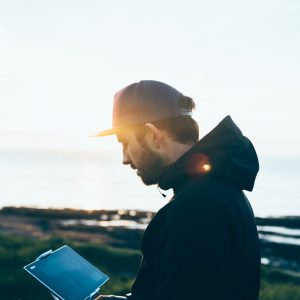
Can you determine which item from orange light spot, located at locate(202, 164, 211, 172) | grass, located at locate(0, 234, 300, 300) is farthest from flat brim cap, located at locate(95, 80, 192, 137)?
grass, located at locate(0, 234, 300, 300)

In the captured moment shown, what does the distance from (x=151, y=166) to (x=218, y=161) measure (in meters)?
0.40

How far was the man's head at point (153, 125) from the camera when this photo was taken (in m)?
2.40

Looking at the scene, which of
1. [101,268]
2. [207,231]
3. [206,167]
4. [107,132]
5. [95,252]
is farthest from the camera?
[95,252]

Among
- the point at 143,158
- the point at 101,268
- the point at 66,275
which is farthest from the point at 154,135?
the point at 101,268

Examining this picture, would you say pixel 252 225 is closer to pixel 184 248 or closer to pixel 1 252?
pixel 184 248

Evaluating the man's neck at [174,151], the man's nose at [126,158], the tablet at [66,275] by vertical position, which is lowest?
the tablet at [66,275]

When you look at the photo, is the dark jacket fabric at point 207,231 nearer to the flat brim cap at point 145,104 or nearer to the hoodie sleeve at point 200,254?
the hoodie sleeve at point 200,254

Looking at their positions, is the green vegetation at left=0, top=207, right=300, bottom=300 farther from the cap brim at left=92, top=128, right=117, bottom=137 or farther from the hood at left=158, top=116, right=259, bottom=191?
the hood at left=158, top=116, right=259, bottom=191

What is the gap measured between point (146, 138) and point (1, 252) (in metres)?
7.50

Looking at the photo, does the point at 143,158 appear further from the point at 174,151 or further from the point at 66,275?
the point at 66,275

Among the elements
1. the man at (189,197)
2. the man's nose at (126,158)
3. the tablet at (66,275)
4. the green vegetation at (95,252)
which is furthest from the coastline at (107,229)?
the man at (189,197)

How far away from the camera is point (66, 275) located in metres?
2.80

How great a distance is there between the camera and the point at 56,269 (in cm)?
278

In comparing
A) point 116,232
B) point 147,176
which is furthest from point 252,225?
point 116,232
